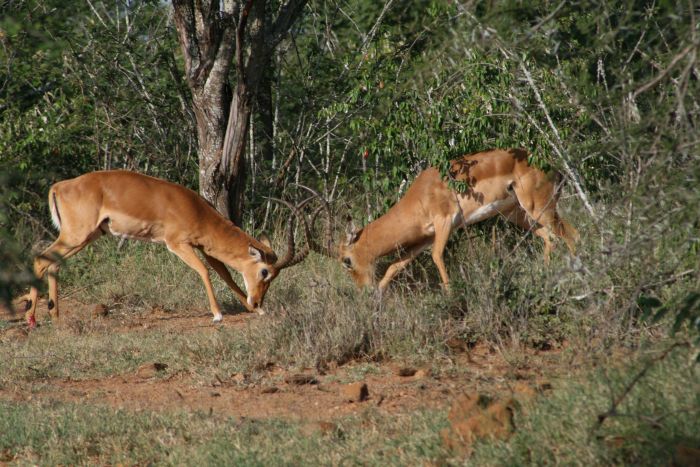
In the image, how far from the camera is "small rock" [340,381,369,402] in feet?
19.7

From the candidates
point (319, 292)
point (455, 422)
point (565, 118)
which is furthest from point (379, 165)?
point (455, 422)

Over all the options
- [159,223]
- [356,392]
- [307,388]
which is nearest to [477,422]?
[356,392]

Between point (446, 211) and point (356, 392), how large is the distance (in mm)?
4377

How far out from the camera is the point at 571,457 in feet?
13.8

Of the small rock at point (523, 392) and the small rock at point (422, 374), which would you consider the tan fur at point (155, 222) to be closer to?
the small rock at point (422, 374)

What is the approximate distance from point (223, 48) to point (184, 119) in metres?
2.15

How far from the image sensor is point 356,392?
6035mm

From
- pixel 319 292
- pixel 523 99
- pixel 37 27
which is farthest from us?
pixel 37 27

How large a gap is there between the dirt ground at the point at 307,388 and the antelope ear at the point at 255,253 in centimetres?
305

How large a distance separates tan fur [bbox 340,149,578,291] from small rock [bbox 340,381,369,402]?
3650 millimetres

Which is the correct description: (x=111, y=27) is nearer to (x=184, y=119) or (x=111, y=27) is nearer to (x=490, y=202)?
(x=184, y=119)

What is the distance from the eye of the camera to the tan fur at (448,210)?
989 centimetres

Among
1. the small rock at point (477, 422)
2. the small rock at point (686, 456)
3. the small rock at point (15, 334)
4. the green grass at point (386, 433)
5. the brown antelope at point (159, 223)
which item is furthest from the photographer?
the brown antelope at point (159, 223)

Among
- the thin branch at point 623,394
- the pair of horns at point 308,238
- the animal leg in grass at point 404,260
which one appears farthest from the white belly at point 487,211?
the thin branch at point 623,394
